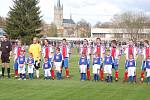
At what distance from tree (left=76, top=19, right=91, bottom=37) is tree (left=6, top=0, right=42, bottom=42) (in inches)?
3202

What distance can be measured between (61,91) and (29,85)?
2.35 meters

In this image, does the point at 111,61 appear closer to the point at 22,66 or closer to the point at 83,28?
the point at 22,66

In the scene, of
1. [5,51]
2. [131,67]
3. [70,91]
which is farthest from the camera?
[5,51]

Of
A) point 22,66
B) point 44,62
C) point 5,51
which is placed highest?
point 5,51

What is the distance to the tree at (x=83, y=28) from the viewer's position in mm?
144250

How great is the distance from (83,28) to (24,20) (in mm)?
87497

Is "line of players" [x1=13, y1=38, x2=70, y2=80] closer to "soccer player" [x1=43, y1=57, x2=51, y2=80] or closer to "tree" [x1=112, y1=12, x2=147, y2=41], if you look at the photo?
"soccer player" [x1=43, y1=57, x2=51, y2=80]

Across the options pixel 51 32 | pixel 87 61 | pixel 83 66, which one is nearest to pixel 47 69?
pixel 83 66

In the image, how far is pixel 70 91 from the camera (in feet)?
49.5

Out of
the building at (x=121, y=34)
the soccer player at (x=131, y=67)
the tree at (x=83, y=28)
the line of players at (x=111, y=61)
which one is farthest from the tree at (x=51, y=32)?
the soccer player at (x=131, y=67)

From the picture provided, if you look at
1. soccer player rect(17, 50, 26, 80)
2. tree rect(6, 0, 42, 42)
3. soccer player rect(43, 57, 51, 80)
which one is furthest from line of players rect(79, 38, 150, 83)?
tree rect(6, 0, 42, 42)

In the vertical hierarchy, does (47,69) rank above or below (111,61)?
below

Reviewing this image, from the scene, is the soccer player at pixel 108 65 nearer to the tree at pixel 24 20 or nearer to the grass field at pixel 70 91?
the grass field at pixel 70 91

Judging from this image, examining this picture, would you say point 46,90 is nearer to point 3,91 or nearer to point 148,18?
point 3,91
